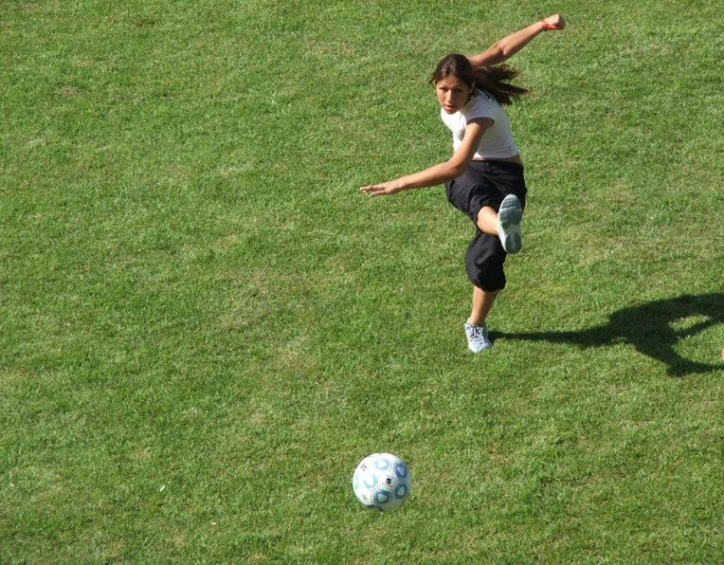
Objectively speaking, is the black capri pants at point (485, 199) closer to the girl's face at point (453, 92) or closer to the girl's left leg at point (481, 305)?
the girl's left leg at point (481, 305)

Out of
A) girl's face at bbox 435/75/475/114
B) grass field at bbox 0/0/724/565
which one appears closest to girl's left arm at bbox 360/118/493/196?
girl's face at bbox 435/75/475/114

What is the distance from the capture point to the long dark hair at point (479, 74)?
895 cm

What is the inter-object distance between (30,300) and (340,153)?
332 centimetres

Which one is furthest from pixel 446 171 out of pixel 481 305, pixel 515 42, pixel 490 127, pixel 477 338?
pixel 515 42

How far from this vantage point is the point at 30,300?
34.0ft

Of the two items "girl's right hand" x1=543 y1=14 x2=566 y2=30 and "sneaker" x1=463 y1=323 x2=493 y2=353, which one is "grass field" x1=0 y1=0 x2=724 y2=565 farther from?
"girl's right hand" x1=543 y1=14 x2=566 y2=30

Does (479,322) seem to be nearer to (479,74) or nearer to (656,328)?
(656,328)

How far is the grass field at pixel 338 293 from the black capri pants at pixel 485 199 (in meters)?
0.64

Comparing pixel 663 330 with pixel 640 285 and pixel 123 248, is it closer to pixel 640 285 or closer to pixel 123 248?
pixel 640 285

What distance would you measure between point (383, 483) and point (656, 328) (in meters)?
2.94

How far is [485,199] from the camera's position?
9273mm

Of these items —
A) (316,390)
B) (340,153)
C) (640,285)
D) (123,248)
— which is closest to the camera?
(316,390)

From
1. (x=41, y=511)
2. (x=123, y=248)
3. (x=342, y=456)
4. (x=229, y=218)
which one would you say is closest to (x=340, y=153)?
(x=229, y=218)

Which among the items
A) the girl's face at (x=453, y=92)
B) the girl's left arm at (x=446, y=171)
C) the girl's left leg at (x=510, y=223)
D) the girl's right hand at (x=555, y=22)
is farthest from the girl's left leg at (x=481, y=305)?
the girl's right hand at (x=555, y=22)
